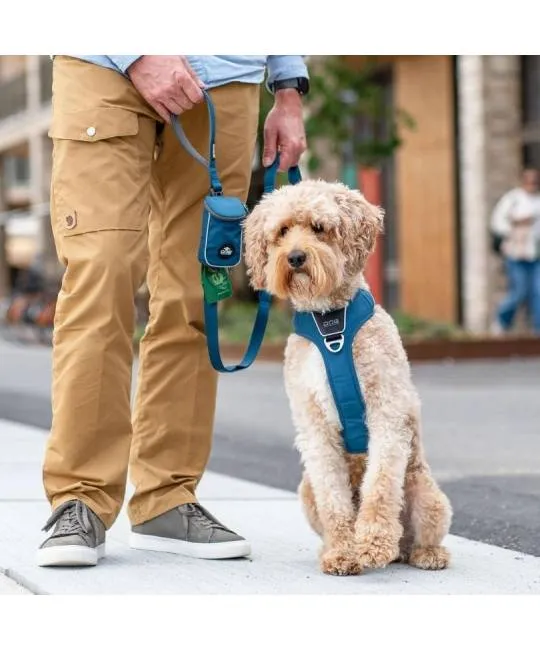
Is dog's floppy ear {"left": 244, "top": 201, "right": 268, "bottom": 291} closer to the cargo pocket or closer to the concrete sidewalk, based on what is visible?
the cargo pocket

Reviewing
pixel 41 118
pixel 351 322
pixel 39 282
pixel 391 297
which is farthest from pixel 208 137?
pixel 41 118

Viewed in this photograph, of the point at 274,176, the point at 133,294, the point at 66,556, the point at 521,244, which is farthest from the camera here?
the point at 521,244

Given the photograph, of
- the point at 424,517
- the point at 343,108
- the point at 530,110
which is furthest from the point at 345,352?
the point at 530,110

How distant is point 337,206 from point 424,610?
1.16 metres

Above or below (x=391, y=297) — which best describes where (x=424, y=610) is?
below

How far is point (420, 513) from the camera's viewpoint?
148 inches

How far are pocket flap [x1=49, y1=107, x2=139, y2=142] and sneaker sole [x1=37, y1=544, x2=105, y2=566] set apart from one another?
114 cm

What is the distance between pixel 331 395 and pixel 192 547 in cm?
65

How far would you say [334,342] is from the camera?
12.0 feet

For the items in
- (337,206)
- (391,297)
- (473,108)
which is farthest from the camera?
(391,297)

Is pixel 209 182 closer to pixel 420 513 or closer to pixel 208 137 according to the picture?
pixel 208 137

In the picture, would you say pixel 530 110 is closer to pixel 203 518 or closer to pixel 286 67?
pixel 286 67

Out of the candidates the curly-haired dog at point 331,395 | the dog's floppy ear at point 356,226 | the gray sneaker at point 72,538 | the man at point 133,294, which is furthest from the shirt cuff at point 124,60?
the gray sneaker at point 72,538

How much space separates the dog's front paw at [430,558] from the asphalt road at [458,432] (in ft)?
1.58
